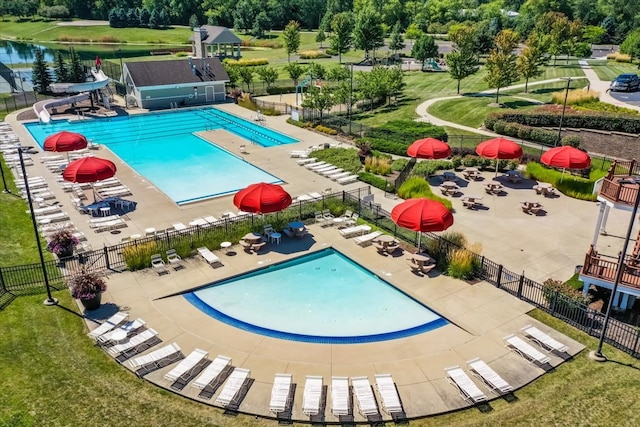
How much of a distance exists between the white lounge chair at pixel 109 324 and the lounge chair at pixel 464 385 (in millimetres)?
11437

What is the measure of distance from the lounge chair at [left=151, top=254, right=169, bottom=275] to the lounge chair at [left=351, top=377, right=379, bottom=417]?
34.6 feet

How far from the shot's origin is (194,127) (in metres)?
50.2

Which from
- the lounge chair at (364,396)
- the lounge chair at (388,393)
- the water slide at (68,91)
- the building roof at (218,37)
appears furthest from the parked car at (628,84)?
the building roof at (218,37)

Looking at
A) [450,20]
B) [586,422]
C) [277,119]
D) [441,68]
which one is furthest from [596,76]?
[450,20]

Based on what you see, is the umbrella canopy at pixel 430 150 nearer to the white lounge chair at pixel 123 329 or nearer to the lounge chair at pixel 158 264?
the lounge chair at pixel 158 264

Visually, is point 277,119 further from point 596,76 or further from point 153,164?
point 596,76

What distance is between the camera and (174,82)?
5566 centimetres

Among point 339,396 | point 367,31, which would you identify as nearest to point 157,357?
point 339,396

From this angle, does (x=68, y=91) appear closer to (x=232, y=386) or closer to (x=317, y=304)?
(x=317, y=304)

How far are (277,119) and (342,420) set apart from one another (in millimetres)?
40392

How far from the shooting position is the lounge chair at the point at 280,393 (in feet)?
46.0

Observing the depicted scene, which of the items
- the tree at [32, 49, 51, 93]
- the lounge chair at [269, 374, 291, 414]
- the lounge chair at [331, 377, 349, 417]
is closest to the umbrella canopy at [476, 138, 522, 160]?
the lounge chair at [331, 377, 349, 417]

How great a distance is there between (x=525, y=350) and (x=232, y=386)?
955 centimetres

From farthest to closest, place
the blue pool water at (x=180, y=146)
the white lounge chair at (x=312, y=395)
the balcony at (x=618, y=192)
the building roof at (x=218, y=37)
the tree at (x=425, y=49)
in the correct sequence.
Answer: the building roof at (x=218, y=37), the tree at (x=425, y=49), the blue pool water at (x=180, y=146), the balcony at (x=618, y=192), the white lounge chair at (x=312, y=395)
